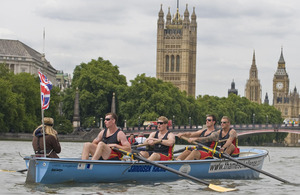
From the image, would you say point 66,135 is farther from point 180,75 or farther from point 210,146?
Answer: point 180,75

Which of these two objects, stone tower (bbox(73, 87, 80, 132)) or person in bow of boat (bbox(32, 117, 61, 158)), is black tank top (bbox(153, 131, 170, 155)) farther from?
stone tower (bbox(73, 87, 80, 132))

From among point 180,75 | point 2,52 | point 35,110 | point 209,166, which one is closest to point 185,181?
point 209,166

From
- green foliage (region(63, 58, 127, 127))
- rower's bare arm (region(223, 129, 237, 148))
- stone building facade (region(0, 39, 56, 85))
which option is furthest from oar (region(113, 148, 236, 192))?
stone building facade (region(0, 39, 56, 85))

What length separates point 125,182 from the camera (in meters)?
24.8

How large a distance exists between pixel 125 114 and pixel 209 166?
73.5 meters

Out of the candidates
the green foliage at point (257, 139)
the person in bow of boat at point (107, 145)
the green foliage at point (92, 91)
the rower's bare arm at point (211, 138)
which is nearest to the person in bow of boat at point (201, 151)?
the rower's bare arm at point (211, 138)

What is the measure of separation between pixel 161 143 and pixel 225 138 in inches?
118

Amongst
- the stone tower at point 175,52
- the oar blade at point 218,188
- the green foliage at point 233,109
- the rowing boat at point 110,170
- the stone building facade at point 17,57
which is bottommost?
the oar blade at point 218,188

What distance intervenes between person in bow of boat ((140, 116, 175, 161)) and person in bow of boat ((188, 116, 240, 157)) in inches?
49.9

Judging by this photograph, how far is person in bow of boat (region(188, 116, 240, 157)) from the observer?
87.2ft

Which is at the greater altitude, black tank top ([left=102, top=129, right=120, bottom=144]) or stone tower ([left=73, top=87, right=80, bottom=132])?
stone tower ([left=73, top=87, right=80, bottom=132])

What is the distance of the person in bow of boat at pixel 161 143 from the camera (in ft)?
82.6

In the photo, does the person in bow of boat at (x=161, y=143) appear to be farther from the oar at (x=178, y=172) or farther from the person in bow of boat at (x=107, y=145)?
the person in bow of boat at (x=107, y=145)

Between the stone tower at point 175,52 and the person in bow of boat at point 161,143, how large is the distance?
165m
